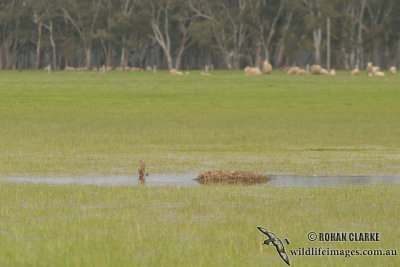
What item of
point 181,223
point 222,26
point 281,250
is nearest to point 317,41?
point 222,26

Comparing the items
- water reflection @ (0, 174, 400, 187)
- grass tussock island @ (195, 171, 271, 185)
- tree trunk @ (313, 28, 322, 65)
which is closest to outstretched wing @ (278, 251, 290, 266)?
water reflection @ (0, 174, 400, 187)

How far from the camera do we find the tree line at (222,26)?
103312mm

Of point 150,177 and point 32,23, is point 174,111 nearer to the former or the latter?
point 150,177

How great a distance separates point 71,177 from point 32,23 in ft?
361

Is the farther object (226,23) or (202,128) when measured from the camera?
(226,23)

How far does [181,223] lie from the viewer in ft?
35.8

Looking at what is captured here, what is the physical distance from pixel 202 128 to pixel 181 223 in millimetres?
18496

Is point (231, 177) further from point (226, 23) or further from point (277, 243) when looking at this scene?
point (226, 23)

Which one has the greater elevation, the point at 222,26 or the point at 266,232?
the point at 222,26

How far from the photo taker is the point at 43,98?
42.7 metres

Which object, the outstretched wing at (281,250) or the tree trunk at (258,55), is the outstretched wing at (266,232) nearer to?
the outstretched wing at (281,250)

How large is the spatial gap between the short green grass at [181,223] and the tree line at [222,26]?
82.4 meters

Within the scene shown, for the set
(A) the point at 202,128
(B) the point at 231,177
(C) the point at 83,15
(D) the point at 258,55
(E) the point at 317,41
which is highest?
(C) the point at 83,15

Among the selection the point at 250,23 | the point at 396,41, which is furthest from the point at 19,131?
the point at 396,41
